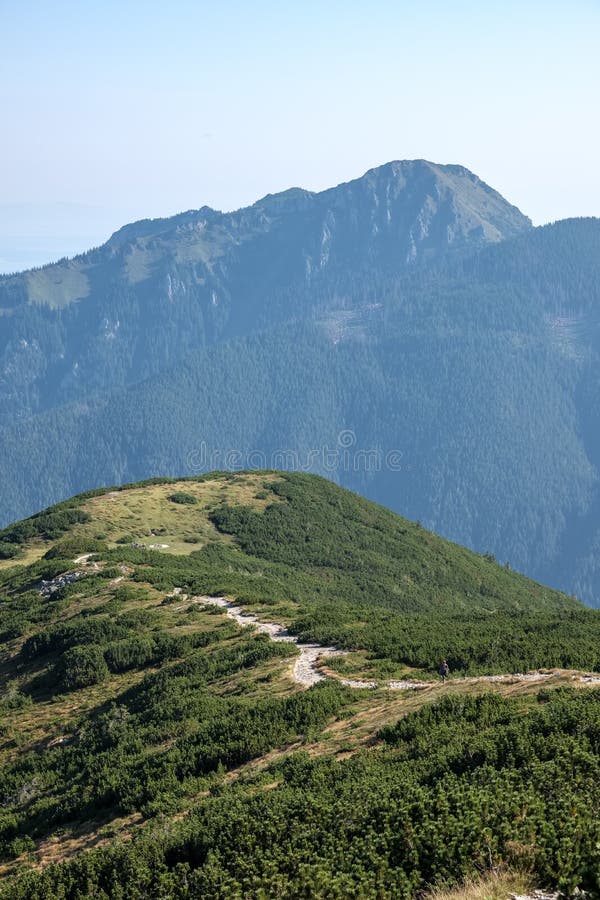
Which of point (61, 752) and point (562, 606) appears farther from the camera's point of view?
point (562, 606)

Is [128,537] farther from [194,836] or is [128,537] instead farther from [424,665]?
[194,836]

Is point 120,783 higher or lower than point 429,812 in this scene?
lower

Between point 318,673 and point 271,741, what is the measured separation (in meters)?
9.41

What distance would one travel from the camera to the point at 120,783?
30.6 meters

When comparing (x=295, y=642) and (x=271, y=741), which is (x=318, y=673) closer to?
(x=295, y=642)

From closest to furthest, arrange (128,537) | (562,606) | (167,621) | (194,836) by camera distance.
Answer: (194,836)
(167,621)
(128,537)
(562,606)

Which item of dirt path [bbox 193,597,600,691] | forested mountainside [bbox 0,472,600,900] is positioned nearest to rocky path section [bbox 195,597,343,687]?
dirt path [bbox 193,597,600,691]

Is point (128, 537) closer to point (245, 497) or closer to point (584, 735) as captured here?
point (245, 497)

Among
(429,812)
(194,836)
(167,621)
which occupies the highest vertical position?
(429,812)

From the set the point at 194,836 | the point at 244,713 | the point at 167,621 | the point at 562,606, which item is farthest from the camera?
the point at 562,606

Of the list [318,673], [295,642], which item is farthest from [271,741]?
[295,642]

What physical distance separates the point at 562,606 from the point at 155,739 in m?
85.6

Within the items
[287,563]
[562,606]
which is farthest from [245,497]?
[562,606]

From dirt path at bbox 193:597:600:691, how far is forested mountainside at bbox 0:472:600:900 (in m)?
0.21
